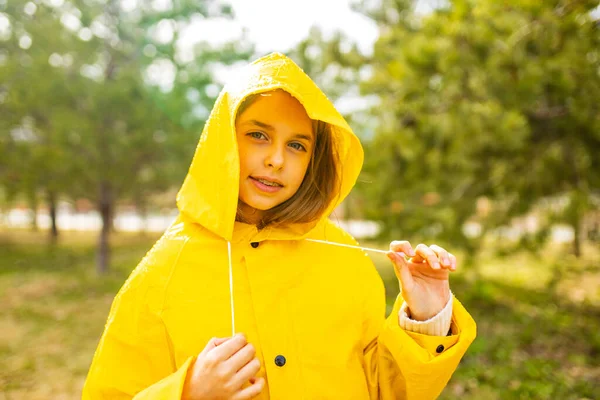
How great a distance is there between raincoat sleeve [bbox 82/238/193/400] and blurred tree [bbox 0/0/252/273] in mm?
5805

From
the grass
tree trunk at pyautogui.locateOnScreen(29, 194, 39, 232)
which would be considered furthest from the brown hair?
tree trunk at pyautogui.locateOnScreen(29, 194, 39, 232)

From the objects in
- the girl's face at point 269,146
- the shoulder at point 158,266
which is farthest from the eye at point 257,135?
the shoulder at point 158,266

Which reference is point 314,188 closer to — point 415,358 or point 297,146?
point 297,146

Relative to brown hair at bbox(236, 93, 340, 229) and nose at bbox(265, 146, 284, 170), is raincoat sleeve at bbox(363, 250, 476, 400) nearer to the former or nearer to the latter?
brown hair at bbox(236, 93, 340, 229)

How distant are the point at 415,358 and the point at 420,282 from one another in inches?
7.6

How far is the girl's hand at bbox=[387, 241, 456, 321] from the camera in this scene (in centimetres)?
115

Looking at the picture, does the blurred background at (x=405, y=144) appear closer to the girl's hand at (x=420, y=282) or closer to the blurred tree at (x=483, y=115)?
the blurred tree at (x=483, y=115)

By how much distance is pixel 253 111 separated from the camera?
4.10 ft

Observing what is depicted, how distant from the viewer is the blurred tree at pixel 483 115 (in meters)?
2.69

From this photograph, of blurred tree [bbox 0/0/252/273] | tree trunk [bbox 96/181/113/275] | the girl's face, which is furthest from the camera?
tree trunk [bbox 96/181/113/275]

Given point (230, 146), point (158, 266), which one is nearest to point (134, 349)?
point (158, 266)

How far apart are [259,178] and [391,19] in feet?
15.6

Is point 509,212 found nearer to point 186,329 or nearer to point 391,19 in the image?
point 391,19

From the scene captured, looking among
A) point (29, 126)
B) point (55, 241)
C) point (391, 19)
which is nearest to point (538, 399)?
point (391, 19)
